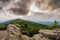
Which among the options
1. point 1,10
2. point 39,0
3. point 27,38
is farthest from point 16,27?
point 39,0

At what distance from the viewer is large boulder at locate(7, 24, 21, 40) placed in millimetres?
2480

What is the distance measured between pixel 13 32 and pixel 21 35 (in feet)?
0.59

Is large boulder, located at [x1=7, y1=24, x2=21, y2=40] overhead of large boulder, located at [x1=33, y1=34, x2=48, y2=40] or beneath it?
overhead

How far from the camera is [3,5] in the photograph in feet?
8.79

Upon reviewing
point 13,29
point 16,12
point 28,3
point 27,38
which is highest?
point 28,3

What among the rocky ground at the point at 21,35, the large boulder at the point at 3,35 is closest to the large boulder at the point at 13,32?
the rocky ground at the point at 21,35

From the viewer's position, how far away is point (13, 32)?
249cm

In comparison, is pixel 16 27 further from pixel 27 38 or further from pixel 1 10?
pixel 1 10

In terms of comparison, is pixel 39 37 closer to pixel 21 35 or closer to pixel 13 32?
pixel 21 35

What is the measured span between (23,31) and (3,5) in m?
0.64

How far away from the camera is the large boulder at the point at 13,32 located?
8.14 ft

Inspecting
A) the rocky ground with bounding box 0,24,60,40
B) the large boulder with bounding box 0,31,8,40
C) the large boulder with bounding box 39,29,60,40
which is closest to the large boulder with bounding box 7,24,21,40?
the rocky ground with bounding box 0,24,60,40

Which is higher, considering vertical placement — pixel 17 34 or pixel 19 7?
pixel 19 7

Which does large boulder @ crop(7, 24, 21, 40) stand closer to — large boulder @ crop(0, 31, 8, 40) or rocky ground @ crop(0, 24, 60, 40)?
rocky ground @ crop(0, 24, 60, 40)
